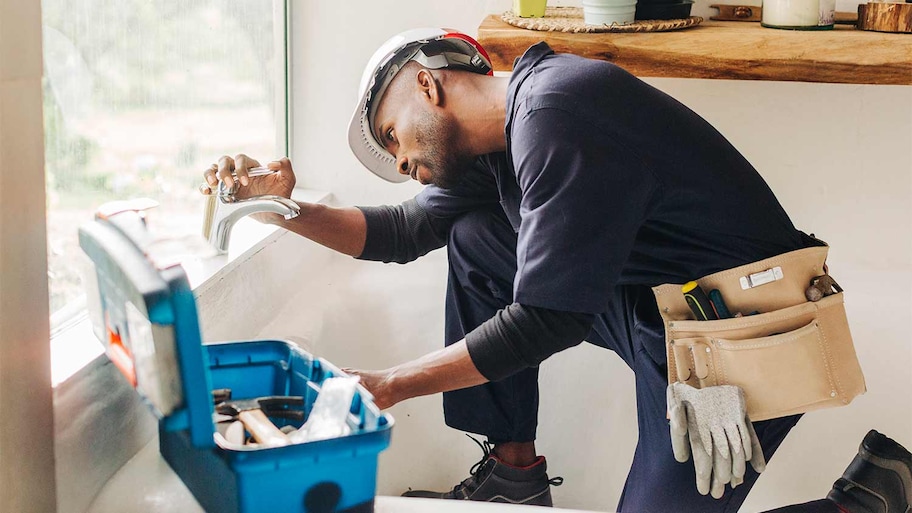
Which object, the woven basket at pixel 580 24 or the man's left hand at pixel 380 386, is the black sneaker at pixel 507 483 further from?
the woven basket at pixel 580 24

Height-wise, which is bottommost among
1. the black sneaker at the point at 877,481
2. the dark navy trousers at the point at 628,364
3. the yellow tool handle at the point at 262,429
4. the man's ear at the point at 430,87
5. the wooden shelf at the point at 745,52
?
the black sneaker at the point at 877,481

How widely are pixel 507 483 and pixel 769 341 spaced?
553 mm

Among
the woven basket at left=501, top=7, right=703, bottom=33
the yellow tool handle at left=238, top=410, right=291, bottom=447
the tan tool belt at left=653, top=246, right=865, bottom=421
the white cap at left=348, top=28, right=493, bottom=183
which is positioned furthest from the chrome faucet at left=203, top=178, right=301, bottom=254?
the woven basket at left=501, top=7, right=703, bottom=33

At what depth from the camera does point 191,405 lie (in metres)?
0.83

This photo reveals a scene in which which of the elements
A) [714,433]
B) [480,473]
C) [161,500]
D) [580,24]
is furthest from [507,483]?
[580,24]

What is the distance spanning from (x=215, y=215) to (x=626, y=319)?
2.16 ft

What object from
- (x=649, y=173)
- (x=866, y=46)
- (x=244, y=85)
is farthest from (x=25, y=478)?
(x=866, y=46)

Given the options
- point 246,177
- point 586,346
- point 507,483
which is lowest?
point 507,483

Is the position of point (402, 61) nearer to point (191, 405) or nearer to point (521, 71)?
point (521, 71)

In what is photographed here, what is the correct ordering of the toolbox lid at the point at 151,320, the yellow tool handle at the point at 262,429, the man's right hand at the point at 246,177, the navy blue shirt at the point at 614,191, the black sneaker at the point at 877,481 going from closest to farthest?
1. the toolbox lid at the point at 151,320
2. the yellow tool handle at the point at 262,429
3. the navy blue shirt at the point at 614,191
4. the man's right hand at the point at 246,177
5. the black sneaker at the point at 877,481

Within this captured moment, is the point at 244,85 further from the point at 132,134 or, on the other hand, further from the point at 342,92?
the point at 132,134

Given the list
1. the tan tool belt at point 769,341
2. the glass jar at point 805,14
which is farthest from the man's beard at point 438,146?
the glass jar at point 805,14

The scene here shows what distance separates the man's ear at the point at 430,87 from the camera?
1.44m

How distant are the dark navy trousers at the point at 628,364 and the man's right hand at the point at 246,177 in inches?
12.9
